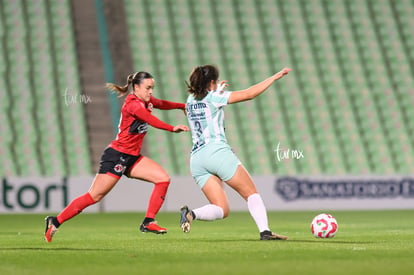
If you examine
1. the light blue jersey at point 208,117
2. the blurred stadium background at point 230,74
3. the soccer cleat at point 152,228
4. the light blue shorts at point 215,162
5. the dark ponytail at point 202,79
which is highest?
the blurred stadium background at point 230,74

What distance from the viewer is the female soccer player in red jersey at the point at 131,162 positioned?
331 inches

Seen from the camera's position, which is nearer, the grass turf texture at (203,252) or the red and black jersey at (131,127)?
the grass turf texture at (203,252)

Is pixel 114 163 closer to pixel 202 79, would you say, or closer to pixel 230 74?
pixel 202 79

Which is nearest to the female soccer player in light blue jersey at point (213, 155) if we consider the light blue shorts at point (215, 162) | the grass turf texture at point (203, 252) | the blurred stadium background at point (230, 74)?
the light blue shorts at point (215, 162)

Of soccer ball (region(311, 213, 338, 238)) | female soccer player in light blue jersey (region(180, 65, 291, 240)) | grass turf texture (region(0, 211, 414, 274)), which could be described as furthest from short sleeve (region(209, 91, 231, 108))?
soccer ball (region(311, 213, 338, 238))

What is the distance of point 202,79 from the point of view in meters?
7.98

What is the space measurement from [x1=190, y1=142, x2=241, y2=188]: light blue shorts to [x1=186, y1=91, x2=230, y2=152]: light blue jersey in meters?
0.08

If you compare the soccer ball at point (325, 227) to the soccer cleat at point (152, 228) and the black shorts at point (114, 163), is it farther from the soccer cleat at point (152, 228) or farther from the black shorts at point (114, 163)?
the black shorts at point (114, 163)

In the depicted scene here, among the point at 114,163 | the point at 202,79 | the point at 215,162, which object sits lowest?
the point at 215,162

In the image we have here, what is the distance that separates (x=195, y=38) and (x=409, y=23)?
6499 millimetres

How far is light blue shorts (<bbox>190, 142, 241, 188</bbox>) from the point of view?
7.91 m

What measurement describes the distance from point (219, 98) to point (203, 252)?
1.55 m

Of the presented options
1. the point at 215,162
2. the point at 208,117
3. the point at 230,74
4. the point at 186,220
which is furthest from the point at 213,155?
the point at 230,74

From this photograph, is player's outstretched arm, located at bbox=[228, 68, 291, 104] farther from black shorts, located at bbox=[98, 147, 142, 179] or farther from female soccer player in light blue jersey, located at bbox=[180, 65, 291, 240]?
black shorts, located at bbox=[98, 147, 142, 179]
